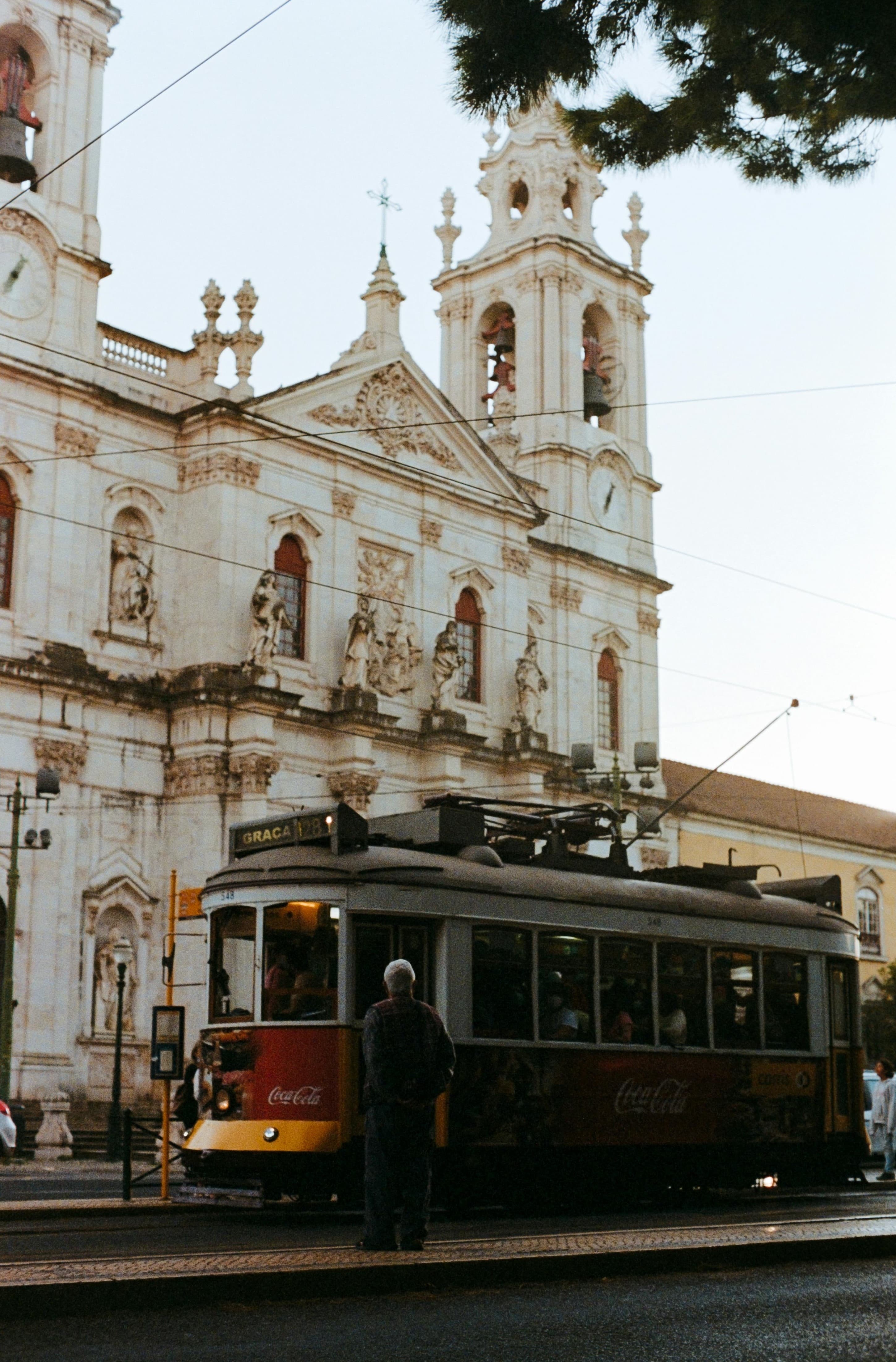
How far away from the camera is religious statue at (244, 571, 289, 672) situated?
33406 millimetres

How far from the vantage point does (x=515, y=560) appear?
4069cm

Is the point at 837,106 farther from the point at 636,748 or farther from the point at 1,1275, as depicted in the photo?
the point at 636,748

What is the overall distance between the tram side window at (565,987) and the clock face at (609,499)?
29436mm

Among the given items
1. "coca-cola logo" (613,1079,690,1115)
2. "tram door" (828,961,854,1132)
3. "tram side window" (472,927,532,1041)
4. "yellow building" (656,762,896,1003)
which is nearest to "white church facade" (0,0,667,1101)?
"yellow building" (656,762,896,1003)

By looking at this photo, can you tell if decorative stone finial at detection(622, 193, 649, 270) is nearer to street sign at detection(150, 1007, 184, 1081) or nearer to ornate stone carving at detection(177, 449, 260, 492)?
ornate stone carving at detection(177, 449, 260, 492)

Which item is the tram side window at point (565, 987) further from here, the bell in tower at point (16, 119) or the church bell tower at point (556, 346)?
the church bell tower at point (556, 346)

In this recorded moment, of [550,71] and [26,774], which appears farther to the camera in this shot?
[26,774]

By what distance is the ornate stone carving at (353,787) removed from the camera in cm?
3503

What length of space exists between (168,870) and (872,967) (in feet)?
99.2

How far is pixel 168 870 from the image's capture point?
33.4 meters

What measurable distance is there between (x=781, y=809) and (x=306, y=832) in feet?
137

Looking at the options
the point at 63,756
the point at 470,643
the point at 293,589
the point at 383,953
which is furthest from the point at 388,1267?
the point at 470,643

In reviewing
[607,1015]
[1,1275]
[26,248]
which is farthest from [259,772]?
[1,1275]

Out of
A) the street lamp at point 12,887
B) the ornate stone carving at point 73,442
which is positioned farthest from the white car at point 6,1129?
the ornate stone carving at point 73,442
